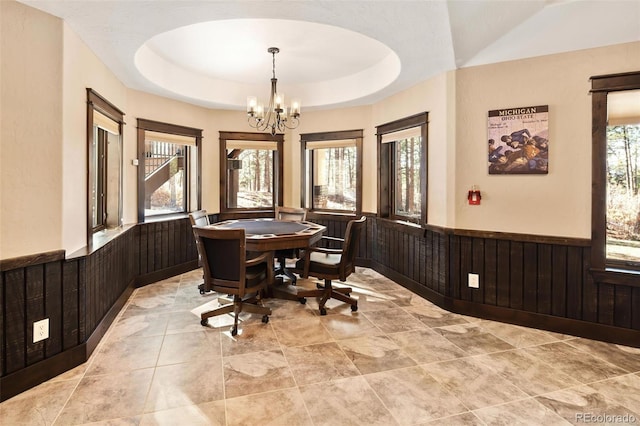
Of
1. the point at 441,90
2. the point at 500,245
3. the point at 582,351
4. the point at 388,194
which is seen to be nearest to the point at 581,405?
the point at 582,351

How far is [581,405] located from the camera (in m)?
2.05

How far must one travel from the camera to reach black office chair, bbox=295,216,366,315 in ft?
11.3

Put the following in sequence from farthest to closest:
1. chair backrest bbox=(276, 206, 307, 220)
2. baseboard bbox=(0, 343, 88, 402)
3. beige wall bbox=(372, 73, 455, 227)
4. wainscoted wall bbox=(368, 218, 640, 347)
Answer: chair backrest bbox=(276, 206, 307, 220), beige wall bbox=(372, 73, 455, 227), wainscoted wall bbox=(368, 218, 640, 347), baseboard bbox=(0, 343, 88, 402)

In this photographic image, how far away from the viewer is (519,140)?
3.18 meters

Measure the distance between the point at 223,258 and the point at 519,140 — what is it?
2.82 metres

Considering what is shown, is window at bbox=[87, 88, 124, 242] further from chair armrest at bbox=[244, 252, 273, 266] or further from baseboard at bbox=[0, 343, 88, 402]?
chair armrest at bbox=[244, 252, 273, 266]

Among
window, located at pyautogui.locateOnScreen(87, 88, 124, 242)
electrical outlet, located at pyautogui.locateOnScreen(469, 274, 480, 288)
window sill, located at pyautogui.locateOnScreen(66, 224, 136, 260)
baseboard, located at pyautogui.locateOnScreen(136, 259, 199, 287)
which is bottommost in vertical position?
baseboard, located at pyautogui.locateOnScreen(136, 259, 199, 287)

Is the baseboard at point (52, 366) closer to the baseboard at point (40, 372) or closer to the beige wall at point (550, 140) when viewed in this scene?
the baseboard at point (40, 372)

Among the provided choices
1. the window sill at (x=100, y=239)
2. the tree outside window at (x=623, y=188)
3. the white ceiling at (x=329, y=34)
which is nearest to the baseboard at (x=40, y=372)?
the window sill at (x=100, y=239)

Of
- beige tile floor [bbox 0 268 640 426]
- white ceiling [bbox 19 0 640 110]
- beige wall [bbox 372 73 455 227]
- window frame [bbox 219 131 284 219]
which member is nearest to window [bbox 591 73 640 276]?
white ceiling [bbox 19 0 640 110]

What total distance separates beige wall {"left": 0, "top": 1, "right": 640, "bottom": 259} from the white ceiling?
14 cm

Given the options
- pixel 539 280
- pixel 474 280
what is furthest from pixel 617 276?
pixel 474 280

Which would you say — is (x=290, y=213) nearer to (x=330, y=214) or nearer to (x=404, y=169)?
(x=330, y=214)

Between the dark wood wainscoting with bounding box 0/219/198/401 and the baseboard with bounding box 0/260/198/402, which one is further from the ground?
the dark wood wainscoting with bounding box 0/219/198/401
